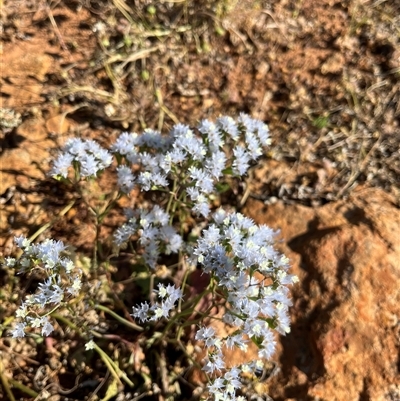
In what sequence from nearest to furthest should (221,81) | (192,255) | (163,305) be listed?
(163,305) < (192,255) < (221,81)

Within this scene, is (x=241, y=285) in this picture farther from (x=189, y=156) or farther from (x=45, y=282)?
(x=45, y=282)

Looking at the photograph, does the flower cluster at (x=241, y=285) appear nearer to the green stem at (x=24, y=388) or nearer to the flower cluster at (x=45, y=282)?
the flower cluster at (x=45, y=282)

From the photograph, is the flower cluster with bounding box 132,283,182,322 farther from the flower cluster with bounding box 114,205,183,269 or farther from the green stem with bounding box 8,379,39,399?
the green stem with bounding box 8,379,39,399

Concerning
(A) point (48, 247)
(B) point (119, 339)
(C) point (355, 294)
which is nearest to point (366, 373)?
(C) point (355, 294)

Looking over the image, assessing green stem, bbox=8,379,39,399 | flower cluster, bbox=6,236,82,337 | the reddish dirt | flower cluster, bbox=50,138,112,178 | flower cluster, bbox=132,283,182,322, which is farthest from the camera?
the reddish dirt

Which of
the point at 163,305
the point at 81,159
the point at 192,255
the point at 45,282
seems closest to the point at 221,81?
the point at 81,159

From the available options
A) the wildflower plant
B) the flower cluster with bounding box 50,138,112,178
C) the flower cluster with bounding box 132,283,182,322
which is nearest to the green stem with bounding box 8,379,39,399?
the wildflower plant

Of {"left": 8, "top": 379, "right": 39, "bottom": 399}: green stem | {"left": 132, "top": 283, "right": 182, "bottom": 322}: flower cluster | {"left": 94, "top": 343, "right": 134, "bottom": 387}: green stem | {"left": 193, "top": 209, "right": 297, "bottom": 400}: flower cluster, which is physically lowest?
{"left": 8, "top": 379, "right": 39, "bottom": 399}: green stem

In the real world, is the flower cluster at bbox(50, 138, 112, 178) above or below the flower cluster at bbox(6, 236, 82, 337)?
above
